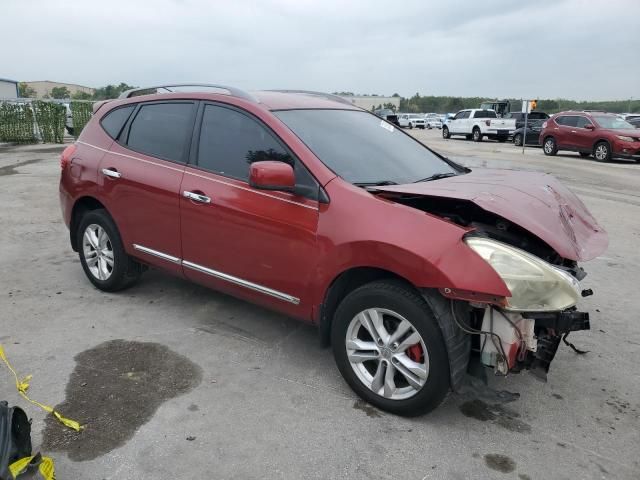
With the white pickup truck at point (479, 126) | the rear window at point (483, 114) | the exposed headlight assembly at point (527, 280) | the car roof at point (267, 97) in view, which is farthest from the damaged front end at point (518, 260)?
the rear window at point (483, 114)

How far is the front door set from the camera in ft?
11.2

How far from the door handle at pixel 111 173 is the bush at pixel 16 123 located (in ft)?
63.9

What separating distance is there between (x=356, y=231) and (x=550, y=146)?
20099 mm

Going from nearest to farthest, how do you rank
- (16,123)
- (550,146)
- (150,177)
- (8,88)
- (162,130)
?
1. (150,177)
2. (162,130)
3. (550,146)
4. (16,123)
5. (8,88)

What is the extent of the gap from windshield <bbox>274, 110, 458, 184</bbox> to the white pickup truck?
88.5 feet

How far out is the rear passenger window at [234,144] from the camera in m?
3.63

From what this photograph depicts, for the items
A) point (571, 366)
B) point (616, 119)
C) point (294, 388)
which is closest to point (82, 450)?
point (294, 388)

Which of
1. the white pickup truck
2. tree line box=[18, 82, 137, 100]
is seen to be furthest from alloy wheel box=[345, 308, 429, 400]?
the white pickup truck

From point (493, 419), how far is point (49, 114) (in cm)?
2262

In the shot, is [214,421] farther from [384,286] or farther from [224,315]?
[224,315]

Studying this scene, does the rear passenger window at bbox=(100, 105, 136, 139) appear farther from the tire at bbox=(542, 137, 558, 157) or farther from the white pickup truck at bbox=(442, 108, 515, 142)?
the white pickup truck at bbox=(442, 108, 515, 142)

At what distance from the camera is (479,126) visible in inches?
1187

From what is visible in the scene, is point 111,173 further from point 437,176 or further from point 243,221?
point 437,176

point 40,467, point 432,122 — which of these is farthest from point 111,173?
point 432,122
